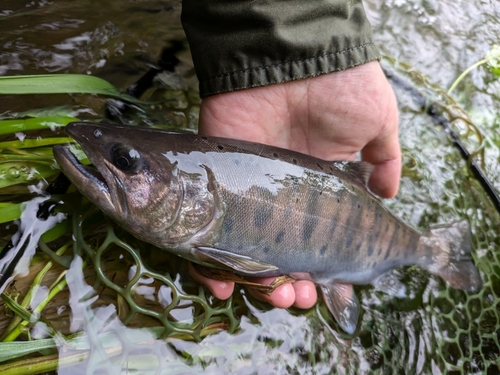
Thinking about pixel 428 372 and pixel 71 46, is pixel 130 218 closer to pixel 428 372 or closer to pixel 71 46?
pixel 71 46

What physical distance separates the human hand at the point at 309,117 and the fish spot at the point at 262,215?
0.43 meters

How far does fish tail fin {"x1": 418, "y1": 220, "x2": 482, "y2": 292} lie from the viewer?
10.3ft

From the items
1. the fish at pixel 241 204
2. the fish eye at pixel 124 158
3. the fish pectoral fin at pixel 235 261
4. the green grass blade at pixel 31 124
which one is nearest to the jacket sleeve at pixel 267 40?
the fish at pixel 241 204

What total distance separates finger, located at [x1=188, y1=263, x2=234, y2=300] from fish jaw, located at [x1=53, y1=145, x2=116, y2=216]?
2.25ft

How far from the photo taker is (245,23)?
7.82ft

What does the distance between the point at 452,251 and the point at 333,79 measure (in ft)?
5.26

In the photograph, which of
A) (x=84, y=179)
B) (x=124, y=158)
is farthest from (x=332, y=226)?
(x=84, y=179)

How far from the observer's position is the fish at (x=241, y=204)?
2.05 meters

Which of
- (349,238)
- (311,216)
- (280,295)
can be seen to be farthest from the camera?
(349,238)

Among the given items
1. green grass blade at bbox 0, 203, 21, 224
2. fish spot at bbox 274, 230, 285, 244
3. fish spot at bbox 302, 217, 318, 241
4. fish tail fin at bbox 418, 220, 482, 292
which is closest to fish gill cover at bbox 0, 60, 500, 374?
green grass blade at bbox 0, 203, 21, 224

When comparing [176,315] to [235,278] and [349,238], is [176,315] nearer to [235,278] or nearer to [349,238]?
[235,278]

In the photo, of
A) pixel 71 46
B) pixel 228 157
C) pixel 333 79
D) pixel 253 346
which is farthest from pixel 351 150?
pixel 71 46

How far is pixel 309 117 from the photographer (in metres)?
2.88

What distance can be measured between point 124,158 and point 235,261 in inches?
30.5
